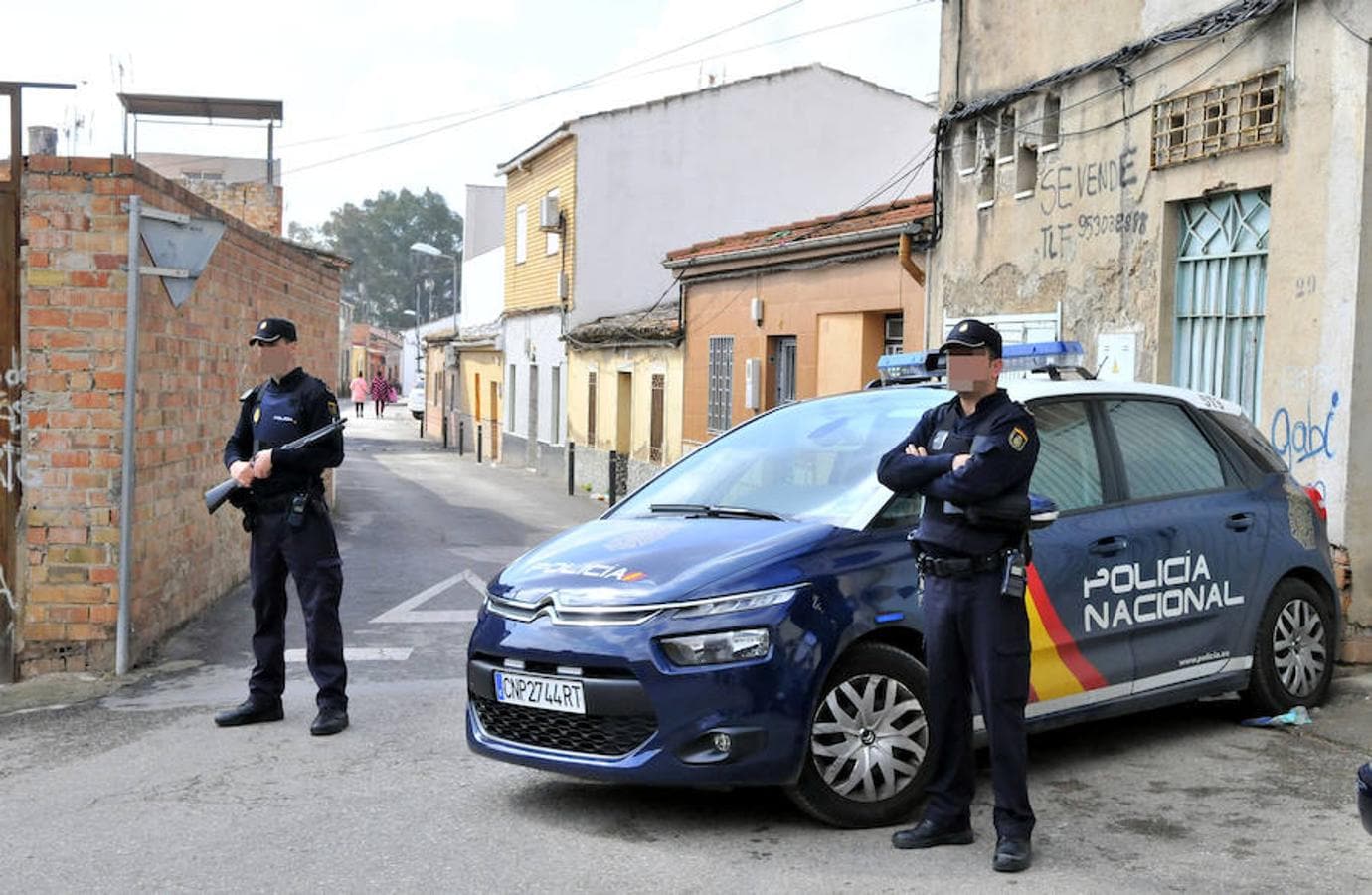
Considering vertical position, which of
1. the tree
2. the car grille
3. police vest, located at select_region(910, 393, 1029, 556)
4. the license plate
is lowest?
the car grille

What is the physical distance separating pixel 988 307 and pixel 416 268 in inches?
4060

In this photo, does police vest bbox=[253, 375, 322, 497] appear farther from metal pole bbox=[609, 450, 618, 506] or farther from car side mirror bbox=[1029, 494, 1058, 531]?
metal pole bbox=[609, 450, 618, 506]

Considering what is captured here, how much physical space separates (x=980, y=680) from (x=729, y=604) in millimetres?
880

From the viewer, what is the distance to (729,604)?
5.05 meters

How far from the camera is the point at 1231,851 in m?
5.02

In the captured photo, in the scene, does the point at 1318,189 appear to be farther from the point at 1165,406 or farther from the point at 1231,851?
the point at 1231,851

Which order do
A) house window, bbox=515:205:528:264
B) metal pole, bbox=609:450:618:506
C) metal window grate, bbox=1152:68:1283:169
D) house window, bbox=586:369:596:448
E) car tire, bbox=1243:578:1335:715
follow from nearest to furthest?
1. car tire, bbox=1243:578:1335:715
2. metal window grate, bbox=1152:68:1283:169
3. metal pole, bbox=609:450:618:506
4. house window, bbox=586:369:596:448
5. house window, bbox=515:205:528:264

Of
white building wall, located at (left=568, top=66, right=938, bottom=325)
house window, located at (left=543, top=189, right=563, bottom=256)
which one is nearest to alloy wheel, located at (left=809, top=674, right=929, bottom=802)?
white building wall, located at (left=568, top=66, right=938, bottom=325)

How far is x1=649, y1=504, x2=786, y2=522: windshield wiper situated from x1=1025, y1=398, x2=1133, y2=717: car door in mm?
1050

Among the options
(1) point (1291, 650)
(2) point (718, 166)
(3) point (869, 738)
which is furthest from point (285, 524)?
(2) point (718, 166)

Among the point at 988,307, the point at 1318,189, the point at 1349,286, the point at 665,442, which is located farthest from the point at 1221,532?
the point at 665,442

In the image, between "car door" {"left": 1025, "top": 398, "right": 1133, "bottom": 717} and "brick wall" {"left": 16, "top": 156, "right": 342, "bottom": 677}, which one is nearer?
"car door" {"left": 1025, "top": 398, "right": 1133, "bottom": 717}

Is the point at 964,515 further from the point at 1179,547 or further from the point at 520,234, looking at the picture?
the point at 520,234

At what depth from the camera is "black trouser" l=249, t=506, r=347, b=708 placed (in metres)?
6.82
